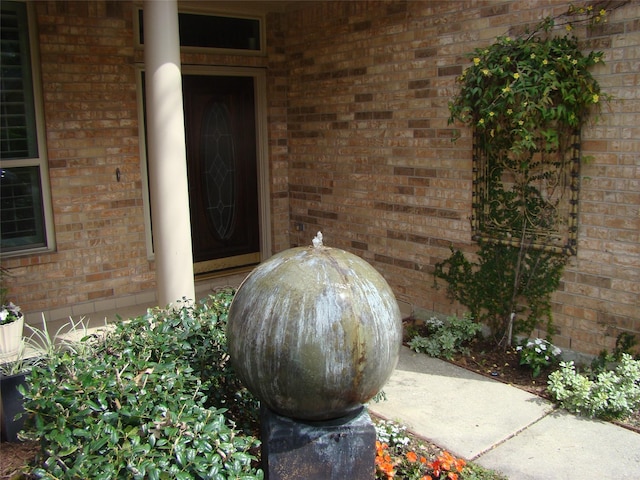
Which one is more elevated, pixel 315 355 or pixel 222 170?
pixel 222 170

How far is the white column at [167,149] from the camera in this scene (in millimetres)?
4312

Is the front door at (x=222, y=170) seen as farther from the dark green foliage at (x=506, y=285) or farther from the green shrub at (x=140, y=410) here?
the green shrub at (x=140, y=410)

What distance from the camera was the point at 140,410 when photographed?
107 inches

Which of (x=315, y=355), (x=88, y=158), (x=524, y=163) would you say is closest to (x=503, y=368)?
(x=524, y=163)

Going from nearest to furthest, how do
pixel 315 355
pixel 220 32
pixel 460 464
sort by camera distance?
pixel 315 355 → pixel 460 464 → pixel 220 32

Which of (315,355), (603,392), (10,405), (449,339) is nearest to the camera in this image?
(315,355)

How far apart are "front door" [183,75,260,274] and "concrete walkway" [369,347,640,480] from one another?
3.16 m

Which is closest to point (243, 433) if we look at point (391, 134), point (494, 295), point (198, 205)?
point (494, 295)

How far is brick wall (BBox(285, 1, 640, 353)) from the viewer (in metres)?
4.40

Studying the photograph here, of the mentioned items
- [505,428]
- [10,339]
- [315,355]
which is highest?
[315,355]

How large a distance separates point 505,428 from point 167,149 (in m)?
2.98

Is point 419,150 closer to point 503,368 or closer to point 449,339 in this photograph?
point 449,339

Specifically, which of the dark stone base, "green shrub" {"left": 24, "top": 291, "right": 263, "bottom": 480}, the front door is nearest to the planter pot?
"green shrub" {"left": 24, "top": 291, "right": 263, "bottom": 480}

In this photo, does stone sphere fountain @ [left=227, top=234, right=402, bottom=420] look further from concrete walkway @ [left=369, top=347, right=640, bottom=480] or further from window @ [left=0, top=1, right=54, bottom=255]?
window @ [left=0, top=1, right=54, bottom=255]
